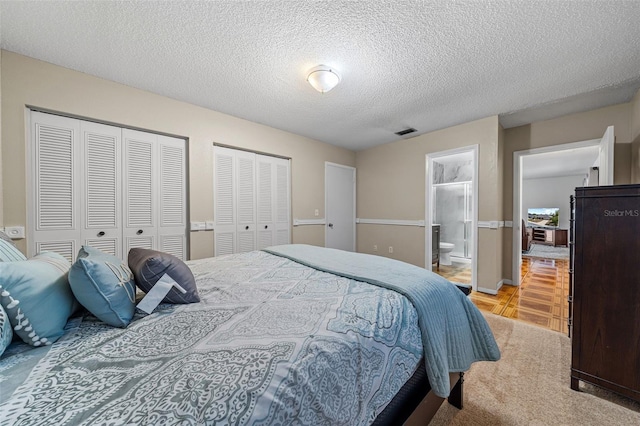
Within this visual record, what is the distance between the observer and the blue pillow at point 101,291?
0.87 metres

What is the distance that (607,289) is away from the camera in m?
1.48

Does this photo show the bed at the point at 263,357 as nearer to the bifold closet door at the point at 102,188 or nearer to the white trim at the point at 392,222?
A: the bifold closet door at the point at 102,188

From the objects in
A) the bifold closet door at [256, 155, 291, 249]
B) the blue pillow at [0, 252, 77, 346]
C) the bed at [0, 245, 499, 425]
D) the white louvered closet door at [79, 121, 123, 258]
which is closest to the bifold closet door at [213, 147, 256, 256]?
the bifold closet door at [256, 155, 291, 249]

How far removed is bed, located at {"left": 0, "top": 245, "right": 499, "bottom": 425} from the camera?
0.56 meters

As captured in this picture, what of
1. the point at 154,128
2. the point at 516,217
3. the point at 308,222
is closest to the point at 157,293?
the point at 154,128

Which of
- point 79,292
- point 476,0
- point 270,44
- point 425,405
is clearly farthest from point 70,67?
point 425,405

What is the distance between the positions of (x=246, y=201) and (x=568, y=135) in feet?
14.9

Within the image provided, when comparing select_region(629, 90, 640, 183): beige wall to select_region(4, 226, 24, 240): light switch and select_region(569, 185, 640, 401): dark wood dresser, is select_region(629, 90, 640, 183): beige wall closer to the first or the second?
select_region(569, 185, 640, 401): dark wood dresser

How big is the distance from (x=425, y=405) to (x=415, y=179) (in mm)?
Answer: 3447

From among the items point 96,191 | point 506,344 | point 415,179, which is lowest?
point 506,344

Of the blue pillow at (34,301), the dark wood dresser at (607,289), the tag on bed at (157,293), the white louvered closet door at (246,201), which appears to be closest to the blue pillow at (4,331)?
the blue pillow at (34,301)

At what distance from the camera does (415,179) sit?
407cm

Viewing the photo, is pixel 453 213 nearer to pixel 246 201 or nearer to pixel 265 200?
pixel 265 200

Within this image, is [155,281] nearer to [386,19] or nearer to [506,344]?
[386,19]
